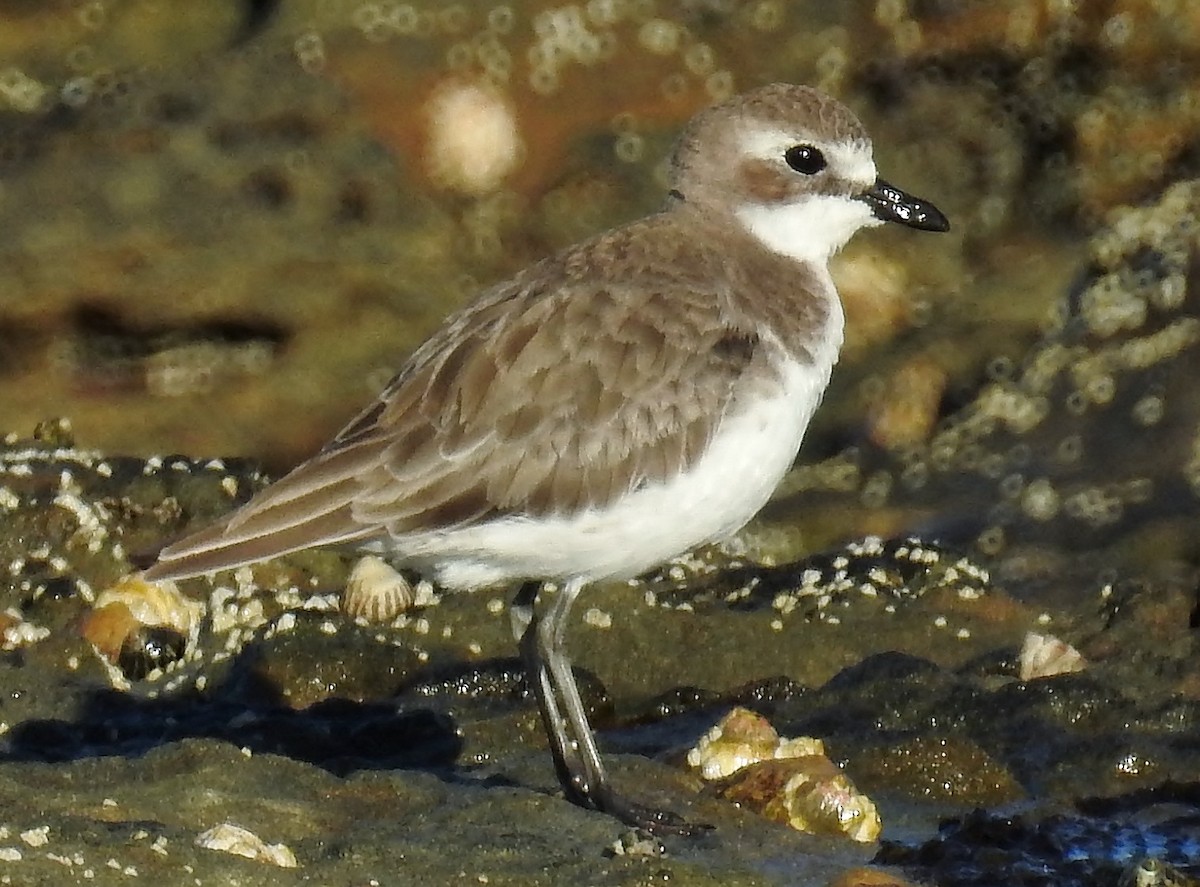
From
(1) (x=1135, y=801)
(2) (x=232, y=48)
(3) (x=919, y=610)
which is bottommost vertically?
(1) (x=1135, y=801)

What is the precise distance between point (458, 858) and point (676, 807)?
877 mm

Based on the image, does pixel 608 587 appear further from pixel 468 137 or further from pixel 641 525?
pixel 468 137

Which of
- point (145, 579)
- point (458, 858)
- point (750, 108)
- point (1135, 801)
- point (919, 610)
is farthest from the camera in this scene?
point (919, 610)

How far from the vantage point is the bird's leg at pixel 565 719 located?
4.64 meters

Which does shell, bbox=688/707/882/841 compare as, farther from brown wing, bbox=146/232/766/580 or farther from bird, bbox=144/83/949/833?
brown wing, bbox=146/232/766/580

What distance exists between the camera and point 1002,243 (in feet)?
26.3

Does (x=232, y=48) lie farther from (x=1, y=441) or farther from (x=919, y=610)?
(x=919, y=610)

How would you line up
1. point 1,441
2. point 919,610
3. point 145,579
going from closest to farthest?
point 145,579
point 919,610
point 1,441

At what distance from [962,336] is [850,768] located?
2900 mm

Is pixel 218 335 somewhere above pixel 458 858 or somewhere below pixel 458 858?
above

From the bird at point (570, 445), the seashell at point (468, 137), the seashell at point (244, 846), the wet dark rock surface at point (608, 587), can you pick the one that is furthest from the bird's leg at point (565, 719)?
the seashell at point (468, 137)

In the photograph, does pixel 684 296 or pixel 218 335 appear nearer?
pixel 684 296

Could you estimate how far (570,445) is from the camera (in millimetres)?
4887

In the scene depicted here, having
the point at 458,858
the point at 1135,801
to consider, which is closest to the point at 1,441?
the point at 458,858
